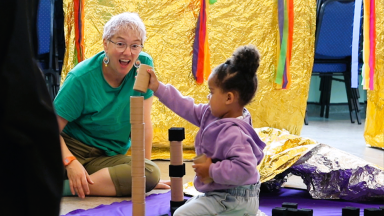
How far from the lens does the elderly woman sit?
1.63 metres

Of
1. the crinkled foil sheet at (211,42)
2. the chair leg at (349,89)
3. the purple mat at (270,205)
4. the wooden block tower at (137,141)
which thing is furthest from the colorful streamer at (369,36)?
the wooden block tower at (137,141)

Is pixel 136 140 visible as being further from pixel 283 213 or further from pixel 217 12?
pixel 217 12

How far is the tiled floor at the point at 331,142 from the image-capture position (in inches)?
67.9

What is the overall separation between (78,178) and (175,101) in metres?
0.51

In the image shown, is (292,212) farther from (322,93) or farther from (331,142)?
(322,93)

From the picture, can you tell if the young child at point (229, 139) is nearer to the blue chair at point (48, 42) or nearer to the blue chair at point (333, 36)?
the blue chair at point (48, 42)

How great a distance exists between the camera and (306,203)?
1.71 metres

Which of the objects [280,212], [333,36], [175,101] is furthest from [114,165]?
[333,36]

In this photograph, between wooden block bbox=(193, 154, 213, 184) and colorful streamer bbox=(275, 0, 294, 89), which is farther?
colorful streamer bbox=(275, 0, 294, 89)

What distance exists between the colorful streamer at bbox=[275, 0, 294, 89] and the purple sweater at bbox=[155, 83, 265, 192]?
4.42ft

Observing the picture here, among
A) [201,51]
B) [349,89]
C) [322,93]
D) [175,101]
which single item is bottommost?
[322,93]

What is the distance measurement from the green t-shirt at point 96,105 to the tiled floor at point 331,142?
9.0 inches

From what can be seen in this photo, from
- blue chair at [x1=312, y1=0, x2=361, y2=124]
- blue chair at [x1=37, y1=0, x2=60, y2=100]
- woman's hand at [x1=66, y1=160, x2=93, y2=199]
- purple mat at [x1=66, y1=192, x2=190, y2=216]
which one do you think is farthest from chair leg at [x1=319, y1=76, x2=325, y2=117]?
woman's hand at [x1=66, y1=160, x2=93, y2=199]

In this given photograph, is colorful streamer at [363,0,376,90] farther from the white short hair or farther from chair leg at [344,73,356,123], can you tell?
the white short hair
